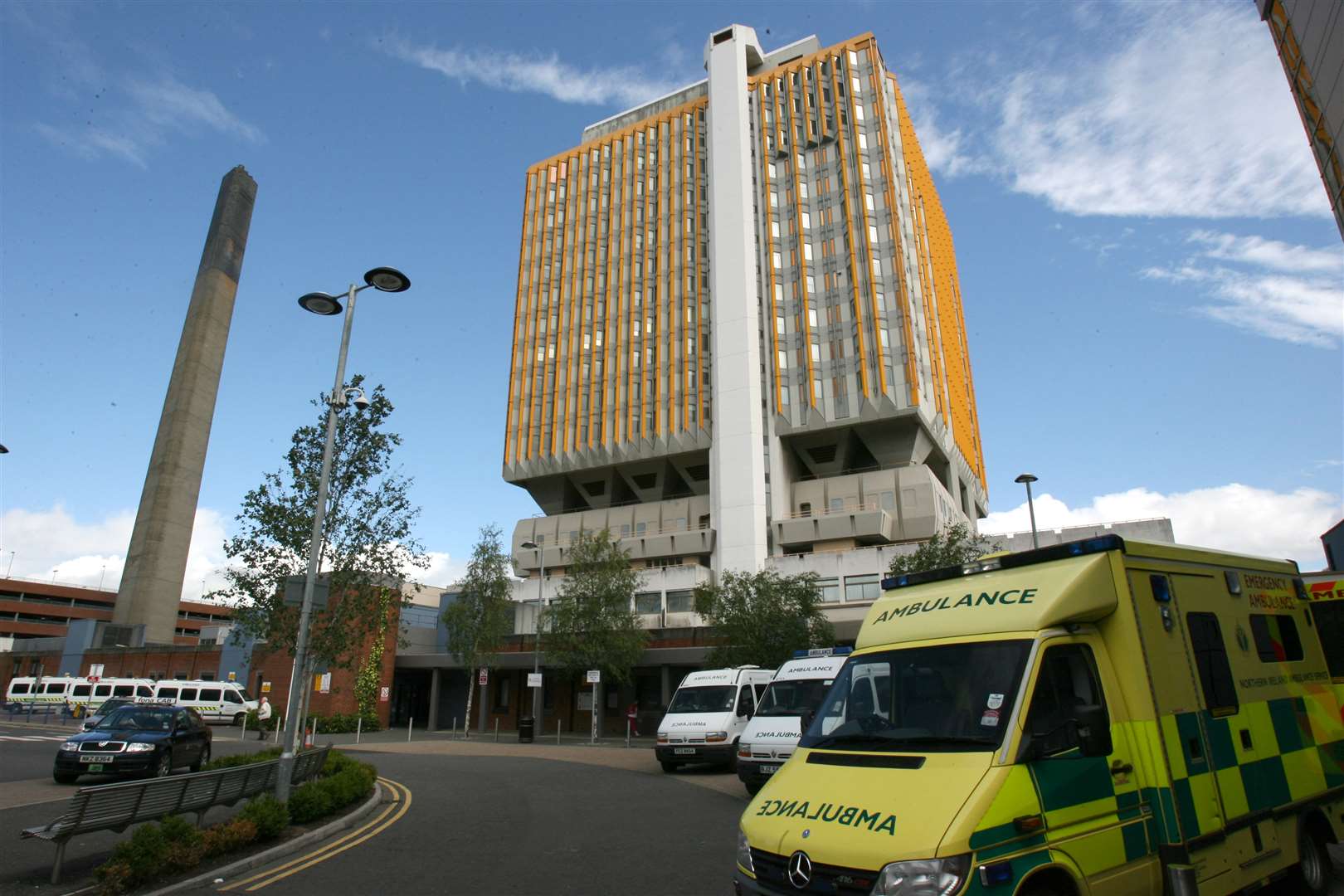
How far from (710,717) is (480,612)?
24.0 meters

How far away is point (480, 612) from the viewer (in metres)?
39.9

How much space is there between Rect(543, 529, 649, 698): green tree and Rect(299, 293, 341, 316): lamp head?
24.0 metres

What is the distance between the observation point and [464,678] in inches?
1853

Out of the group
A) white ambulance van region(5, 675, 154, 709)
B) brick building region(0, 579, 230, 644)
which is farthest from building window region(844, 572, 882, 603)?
brick building region(0, 579, 230, 644)

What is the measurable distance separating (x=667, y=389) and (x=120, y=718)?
48.0 metres

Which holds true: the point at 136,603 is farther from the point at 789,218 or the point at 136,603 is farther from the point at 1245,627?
the point at 1245,627

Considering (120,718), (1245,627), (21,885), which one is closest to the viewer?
(1245,627)

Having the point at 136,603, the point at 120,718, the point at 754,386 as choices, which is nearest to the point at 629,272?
the point at 754,386

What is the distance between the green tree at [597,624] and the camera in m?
34.8

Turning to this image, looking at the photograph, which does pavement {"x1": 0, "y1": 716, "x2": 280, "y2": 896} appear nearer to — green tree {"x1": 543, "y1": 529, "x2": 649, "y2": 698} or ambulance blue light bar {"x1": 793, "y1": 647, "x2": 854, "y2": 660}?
ambulance blue light bar {"x1": 793, "y1": 647, "x2": 854, "y2": 660}

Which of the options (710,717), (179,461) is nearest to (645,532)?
(179,461)

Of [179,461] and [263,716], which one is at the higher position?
[179,461]

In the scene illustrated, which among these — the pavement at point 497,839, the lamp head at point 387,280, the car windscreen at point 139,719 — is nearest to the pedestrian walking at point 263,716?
the pavement at point 497,839

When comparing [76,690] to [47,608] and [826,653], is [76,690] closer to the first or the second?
[826,653]
